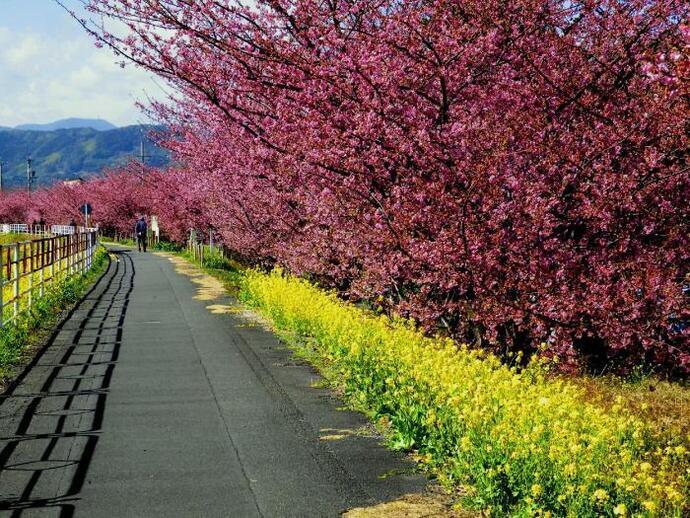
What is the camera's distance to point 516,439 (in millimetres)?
5816

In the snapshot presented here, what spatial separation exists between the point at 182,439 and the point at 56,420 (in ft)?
5.31

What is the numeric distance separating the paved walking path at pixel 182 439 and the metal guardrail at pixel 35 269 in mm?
1934

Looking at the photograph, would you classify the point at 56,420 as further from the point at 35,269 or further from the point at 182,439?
the point at 35,269

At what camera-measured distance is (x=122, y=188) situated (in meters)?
66.1

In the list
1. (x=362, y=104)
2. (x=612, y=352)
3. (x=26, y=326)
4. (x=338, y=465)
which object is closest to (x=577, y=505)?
(x=338, y=465)

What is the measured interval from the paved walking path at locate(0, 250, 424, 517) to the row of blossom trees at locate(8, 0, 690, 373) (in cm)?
242

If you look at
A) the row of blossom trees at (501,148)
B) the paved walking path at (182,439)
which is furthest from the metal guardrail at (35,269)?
the row of blossom trees at (501,148)

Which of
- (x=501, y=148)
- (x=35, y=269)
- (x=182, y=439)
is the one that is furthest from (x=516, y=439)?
(x=35, y=269)

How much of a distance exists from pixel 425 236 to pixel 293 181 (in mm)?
3538

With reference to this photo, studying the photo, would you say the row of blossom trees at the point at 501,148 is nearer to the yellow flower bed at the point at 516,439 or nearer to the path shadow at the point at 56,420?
the yellow flower bed at the point at 516,439

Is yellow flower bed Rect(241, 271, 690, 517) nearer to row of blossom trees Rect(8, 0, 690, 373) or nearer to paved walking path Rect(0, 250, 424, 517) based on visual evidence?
paved walking path Rect(0, 250, 424, 517)

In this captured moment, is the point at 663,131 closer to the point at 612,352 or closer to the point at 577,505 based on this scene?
the point at 612,352

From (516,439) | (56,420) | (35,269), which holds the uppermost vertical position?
(35,269)

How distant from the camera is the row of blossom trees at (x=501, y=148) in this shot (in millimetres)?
8953
